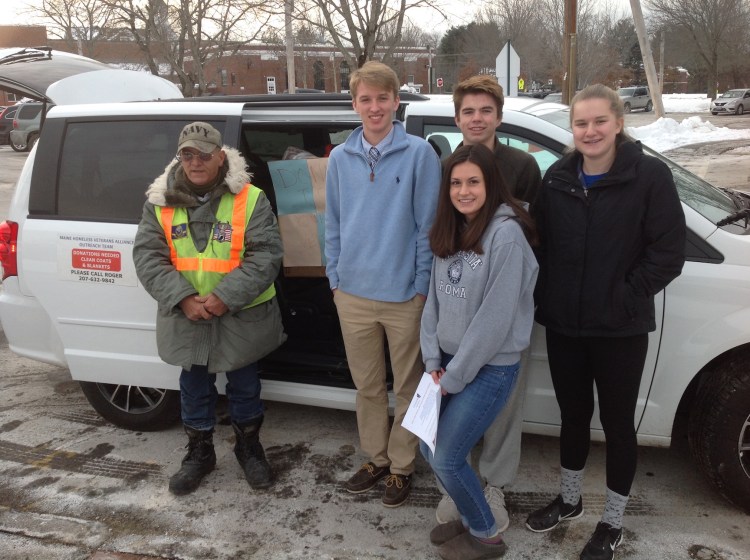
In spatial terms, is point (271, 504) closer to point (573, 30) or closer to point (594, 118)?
point (594, 118)

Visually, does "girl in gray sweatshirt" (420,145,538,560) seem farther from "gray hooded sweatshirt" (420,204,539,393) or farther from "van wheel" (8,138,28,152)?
"van wheel" (8,138,28,152)

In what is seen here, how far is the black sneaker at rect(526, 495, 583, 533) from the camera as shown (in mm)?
2740

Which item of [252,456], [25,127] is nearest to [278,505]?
[252,456]

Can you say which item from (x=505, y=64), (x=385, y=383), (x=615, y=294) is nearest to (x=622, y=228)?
(x=615, y=294)

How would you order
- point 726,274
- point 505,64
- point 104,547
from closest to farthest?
1. point 726,274
2. point 104,547
3. point 505,64

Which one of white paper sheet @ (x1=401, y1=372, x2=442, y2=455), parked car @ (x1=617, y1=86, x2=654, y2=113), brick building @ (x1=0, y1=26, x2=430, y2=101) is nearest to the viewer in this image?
white paper sheet @ (x1=401, y1=372, x2=442, y2=455)

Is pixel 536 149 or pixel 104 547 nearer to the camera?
pixel 104 547

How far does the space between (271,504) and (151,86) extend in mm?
3118

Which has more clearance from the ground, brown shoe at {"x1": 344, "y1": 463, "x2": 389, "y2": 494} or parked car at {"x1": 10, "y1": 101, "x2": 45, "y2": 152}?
parked car at {"x1": 10, "y1": 101, "x2": 45, "y2": 152}

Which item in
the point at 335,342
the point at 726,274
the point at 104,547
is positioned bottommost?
the point at 104,547

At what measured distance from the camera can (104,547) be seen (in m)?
2.76

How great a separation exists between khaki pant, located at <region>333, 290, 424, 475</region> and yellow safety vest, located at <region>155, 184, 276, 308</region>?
52cm

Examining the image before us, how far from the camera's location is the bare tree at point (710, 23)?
4488 cm

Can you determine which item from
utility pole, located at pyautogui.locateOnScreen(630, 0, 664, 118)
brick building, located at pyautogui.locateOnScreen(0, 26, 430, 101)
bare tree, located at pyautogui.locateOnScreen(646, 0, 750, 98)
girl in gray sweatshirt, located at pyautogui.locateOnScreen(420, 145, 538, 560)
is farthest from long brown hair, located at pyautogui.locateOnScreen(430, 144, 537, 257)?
bare tree, located at pyautogui.locateOnScreen(646, 0, 750, 98)
